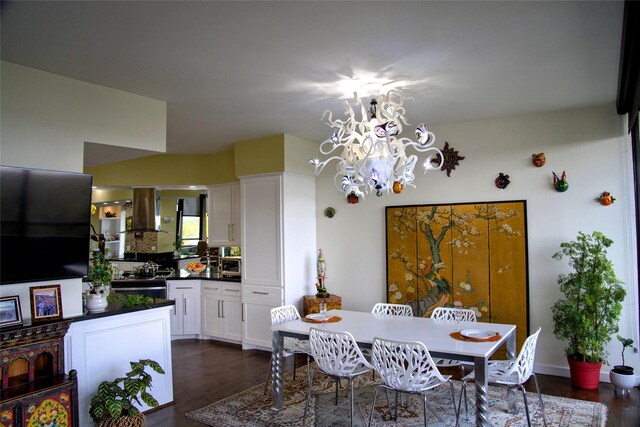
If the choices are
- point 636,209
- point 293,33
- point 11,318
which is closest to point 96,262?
point 11,318

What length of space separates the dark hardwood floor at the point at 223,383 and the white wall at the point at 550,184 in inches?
18.7

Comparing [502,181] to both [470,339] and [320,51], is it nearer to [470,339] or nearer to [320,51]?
[470,339]

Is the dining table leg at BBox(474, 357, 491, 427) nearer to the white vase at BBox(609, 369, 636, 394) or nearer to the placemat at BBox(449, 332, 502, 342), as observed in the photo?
the placemat at BBox(449, 332, 502, 342)

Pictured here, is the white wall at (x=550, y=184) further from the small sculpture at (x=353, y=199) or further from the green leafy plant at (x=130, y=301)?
the green leafy plant at (x=130, y=301)

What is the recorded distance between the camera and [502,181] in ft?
15.5

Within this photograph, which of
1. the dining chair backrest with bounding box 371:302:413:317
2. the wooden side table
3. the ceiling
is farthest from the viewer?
the wooden side table

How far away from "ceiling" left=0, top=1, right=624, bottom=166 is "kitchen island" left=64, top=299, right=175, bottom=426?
56.4 inches

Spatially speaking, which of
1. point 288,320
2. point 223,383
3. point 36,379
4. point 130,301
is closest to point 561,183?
point 288,320

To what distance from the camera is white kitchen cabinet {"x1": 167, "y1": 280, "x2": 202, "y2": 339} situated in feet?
20.3

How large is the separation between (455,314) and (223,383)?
7.78ft

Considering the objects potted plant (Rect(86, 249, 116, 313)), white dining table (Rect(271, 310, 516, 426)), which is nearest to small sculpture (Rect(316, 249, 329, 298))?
white dining table (Rect(271, 310, 516, 426))

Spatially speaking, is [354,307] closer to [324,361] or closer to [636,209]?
[324,361]

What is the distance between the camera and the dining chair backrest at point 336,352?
3098mm

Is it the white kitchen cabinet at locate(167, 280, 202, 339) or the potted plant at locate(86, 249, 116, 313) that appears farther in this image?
the white kitchen cabinet at locate(167, 280, 202, 339)
